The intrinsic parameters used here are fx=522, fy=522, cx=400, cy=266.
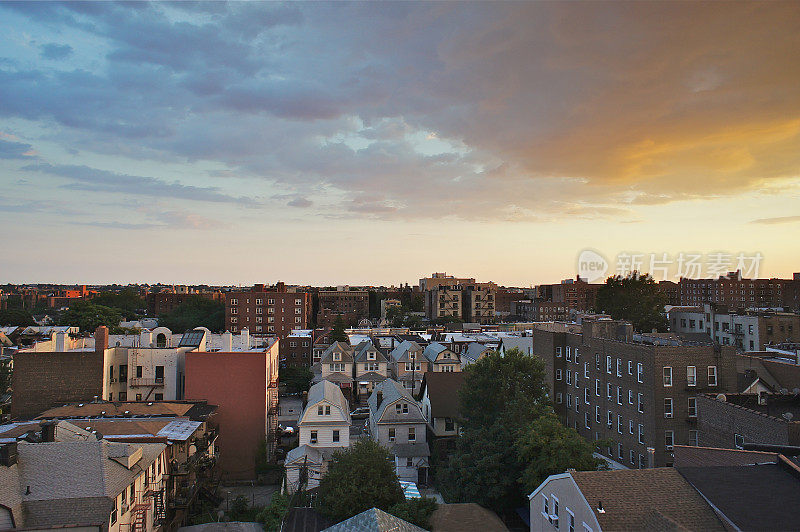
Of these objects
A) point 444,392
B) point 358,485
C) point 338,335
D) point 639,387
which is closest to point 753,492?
point 358,485

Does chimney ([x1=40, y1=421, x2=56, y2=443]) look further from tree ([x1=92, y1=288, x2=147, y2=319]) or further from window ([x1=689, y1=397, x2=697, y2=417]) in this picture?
tree ([x1=92, y1=288, x2=147, y2=319])

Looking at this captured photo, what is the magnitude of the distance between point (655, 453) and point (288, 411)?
38.0 m

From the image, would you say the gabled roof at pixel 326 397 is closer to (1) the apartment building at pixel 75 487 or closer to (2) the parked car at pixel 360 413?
(2) the parked car at pixel 360 413

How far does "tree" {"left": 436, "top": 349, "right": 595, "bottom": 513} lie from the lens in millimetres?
24469

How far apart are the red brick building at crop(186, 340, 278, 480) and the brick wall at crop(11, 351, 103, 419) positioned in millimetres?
7018


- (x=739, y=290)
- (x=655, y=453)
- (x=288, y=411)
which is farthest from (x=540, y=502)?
(x=739, y=290)

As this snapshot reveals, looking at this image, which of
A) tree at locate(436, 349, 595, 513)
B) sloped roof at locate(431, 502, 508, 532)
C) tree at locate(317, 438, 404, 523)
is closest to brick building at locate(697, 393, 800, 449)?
tree at locate(436, 349, 595, 513)

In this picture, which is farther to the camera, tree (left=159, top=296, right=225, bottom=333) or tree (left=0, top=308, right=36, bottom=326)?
tree (left=159, top=296, right=225, bottom=333)

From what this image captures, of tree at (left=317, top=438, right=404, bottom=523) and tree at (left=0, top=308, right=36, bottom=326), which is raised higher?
A: tree at (left=0, top=308, right=36, bottom=326)

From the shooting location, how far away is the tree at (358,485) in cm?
2341

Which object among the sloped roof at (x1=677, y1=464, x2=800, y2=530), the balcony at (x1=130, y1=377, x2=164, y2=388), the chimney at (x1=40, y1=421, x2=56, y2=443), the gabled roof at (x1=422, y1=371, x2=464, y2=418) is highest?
the sloped roof at (x1=677, y1=464, x2=800, y2=530)

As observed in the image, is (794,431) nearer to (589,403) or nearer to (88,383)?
(589,403)

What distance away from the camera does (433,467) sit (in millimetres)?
37688

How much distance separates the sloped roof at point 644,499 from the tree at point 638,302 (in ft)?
196
